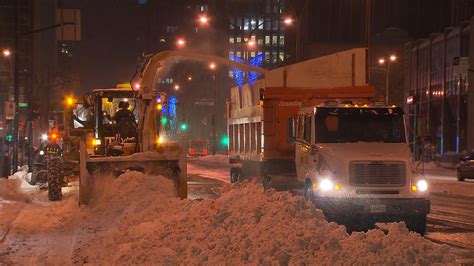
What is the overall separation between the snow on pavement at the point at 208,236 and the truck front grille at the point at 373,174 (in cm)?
195

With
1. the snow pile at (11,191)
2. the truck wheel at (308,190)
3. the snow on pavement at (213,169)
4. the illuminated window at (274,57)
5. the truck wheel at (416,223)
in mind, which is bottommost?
the snow on pavement at (213,169)

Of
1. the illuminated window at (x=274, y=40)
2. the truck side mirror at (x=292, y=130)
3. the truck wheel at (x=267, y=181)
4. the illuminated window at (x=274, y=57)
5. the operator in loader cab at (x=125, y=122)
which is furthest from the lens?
the illuminated window at (x=274, y=40)

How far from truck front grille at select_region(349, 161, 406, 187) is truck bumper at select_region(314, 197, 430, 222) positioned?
0.33 metres

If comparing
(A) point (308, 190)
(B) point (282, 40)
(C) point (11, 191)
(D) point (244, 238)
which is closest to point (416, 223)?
(A) point (308, 190)

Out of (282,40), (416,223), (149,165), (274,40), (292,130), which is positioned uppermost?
(274,40)

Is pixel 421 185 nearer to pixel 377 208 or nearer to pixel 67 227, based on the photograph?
pixel 377 208

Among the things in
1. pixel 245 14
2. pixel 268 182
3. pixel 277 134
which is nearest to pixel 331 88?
pixel 277 134

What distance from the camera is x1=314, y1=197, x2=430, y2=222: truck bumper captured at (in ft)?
38.7

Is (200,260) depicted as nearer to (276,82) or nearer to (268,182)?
(268,182)

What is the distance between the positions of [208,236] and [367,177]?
14.9 feet

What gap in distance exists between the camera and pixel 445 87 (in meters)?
49.8

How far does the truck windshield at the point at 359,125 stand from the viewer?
511 inches

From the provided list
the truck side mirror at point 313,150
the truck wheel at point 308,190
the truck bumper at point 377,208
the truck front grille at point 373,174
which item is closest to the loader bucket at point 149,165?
the truck wheel at point 308,190

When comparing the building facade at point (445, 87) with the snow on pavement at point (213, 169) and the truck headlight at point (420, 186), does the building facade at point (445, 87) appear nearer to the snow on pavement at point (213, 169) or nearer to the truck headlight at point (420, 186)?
the snow on pavement at point (213, 169)
